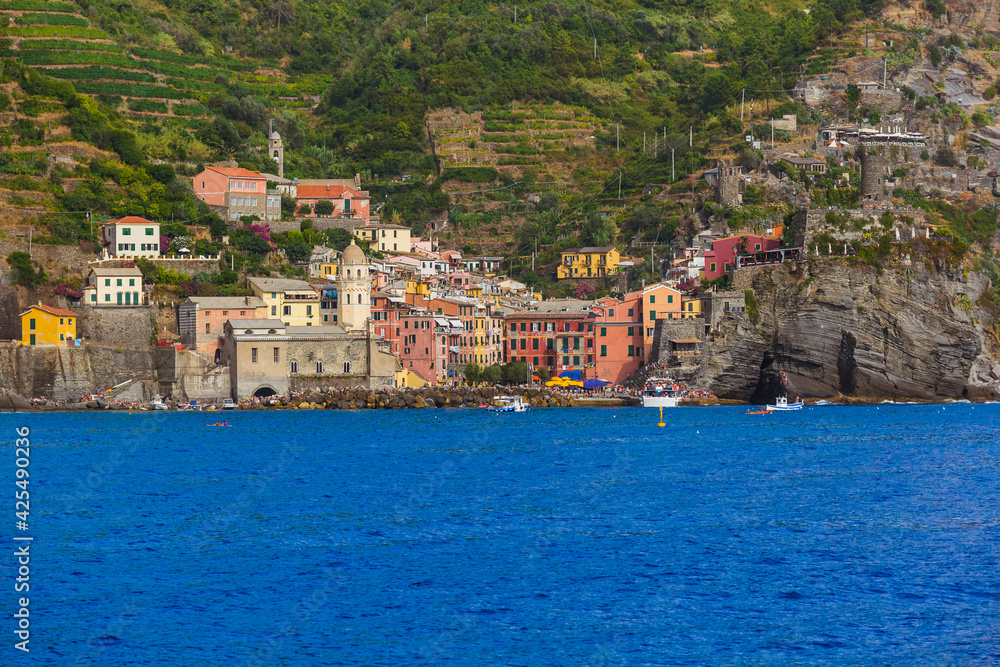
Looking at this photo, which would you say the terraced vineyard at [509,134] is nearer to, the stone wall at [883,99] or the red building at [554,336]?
the stone wall at [883,99]

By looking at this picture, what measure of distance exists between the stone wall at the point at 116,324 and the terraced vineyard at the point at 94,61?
31.6 metres

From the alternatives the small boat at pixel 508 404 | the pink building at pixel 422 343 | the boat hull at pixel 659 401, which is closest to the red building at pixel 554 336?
the pink building at pixel 422 343

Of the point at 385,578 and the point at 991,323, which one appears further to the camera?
the point at 991,323

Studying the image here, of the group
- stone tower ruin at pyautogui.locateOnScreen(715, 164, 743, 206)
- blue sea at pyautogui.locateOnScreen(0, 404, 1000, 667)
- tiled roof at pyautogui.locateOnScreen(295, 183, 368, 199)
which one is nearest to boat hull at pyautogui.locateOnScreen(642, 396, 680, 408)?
blue sea at pyautogui.locateOnScreen(0, 404, 1000, 667)

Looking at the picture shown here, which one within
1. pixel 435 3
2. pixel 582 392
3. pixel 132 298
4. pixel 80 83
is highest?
Result: pixel 435 3

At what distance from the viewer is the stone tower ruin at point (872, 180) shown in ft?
330

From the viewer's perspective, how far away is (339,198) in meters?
108

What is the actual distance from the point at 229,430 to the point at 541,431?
14.9 metres

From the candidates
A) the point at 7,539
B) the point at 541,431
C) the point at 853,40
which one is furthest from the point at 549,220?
the point at 7,539

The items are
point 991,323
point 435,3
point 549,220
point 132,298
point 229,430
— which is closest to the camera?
point 229,430

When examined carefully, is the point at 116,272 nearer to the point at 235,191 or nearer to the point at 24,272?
the point at 24,272

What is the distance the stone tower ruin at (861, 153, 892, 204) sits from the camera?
101 m

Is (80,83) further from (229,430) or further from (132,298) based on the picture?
(229,430)

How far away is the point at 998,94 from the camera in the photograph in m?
119
